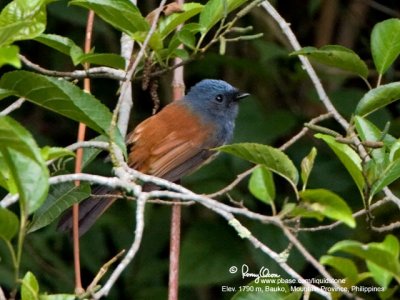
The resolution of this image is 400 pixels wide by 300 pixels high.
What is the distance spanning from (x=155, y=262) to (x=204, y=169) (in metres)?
0.78

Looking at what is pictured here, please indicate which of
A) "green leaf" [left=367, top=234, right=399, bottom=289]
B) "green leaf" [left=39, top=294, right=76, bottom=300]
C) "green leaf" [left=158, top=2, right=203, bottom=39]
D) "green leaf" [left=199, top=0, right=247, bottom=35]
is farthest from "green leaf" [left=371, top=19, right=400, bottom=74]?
"green leaf" [left=39, top=294, right=76, bottom=300]

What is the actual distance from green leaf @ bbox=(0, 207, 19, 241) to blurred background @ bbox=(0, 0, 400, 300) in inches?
106

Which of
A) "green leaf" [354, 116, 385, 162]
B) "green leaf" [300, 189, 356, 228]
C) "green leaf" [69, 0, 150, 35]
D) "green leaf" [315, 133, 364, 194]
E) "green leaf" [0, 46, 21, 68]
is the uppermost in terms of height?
"green leaf" [69, 0, 150, 35]

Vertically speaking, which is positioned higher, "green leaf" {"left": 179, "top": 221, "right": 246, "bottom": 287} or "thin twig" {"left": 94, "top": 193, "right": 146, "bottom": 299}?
"thin twig" {"left": 94, "top": 193, "right": 146, "bottom": 299}

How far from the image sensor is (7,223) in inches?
82.3

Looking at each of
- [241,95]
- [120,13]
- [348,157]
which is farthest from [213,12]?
[241,95]

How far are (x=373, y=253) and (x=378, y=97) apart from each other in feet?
3.13

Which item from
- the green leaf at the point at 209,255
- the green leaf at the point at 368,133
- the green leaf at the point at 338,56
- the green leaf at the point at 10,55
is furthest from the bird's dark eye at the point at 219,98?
the green leaf at the point at 10,55

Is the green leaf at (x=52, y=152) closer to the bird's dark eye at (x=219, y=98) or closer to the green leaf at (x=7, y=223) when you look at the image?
the green leaf at (x=7, y=223)

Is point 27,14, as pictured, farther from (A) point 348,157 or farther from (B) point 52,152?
(A) point 348,157

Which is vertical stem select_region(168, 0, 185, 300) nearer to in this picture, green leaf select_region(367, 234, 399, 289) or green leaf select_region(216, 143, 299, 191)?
green leaf select_region(216, 143, 299, 191)

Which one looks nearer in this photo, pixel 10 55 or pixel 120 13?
pixel 10 55

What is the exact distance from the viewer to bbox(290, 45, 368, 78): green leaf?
3.04 m

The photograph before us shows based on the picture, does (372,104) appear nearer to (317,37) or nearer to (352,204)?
(352,204)
